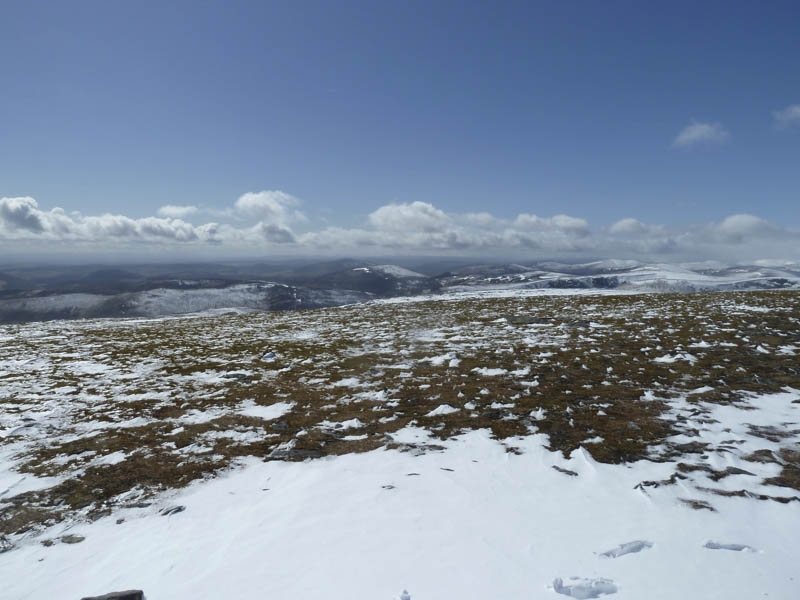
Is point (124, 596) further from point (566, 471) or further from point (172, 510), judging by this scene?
point (566, 471)

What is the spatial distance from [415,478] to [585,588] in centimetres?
355

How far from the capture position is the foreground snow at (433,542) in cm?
454

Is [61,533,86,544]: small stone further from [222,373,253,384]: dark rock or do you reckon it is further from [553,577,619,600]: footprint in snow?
[222,373,253,384]: dark rock

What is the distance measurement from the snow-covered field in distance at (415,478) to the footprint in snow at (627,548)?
0.04 metres

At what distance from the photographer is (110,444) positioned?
948 centimetres

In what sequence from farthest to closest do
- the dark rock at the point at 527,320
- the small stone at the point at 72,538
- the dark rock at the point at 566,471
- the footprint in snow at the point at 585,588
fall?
the dark rock at the point at 527,320
the dark rock at the point at 566,471
the small stone at the point at 72,538
the footprint in snow at the point at 585,588

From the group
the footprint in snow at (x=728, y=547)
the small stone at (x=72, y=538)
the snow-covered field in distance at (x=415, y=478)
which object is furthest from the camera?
the small stone at (x=72, y=538)

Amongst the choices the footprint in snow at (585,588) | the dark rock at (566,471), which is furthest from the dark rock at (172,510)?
the dark rock at (566,471)

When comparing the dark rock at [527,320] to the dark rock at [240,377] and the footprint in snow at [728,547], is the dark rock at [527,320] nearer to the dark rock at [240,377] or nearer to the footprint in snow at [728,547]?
the dark rock at [240,377]

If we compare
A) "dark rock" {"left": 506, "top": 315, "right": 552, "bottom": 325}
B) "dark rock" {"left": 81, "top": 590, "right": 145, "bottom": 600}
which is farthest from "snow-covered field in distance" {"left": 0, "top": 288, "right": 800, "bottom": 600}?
"dark rock" {"left": 506, "top": 315, "right": 552, "bottom": 325}

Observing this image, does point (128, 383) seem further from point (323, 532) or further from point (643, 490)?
point (643, 490)

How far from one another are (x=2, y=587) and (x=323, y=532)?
4.37m

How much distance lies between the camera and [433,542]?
537 cm

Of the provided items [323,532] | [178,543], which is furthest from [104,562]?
[323,532]
